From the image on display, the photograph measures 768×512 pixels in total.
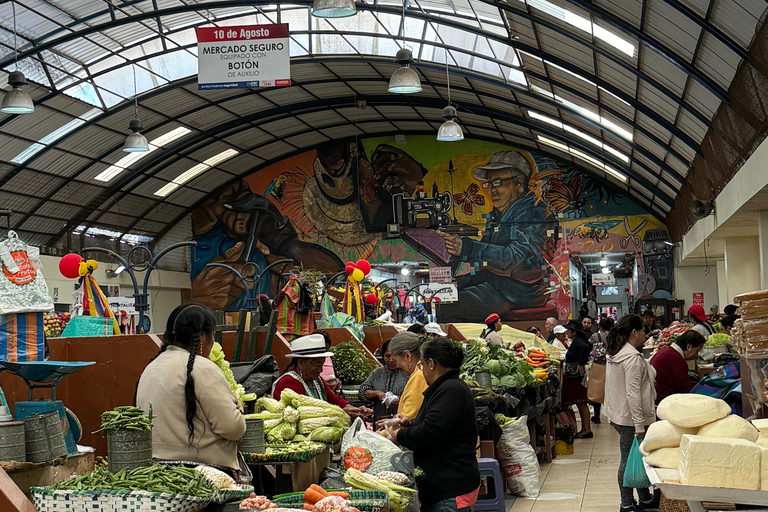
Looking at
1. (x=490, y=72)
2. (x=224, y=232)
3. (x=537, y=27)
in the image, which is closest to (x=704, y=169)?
(x=537, y=27)

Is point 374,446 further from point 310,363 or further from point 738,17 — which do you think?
point 738,17

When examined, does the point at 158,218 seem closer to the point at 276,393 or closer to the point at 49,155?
the point at 49,155

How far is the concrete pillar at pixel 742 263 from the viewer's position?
41.4 feet

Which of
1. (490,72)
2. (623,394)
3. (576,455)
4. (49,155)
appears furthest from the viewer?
(49,155)

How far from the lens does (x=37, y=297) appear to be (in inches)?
188

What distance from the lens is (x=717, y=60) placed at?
912cm

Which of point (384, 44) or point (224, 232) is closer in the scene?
point (384, 44)

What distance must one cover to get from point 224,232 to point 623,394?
22.0m

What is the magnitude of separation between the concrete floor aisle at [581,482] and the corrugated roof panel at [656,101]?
503cm

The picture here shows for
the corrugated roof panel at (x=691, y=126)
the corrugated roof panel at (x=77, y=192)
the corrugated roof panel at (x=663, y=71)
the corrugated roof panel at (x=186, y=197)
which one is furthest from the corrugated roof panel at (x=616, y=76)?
the corrugated roof panel at (x=186, y=197)

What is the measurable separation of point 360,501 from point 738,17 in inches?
242

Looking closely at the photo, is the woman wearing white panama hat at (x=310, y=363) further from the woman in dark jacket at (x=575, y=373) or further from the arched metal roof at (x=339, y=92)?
the woman in dark jacket at (x=575, y=373)

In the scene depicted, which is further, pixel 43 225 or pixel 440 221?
pixel 440 221

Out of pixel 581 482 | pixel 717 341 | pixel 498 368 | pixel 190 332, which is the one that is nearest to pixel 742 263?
pixel 717 341
